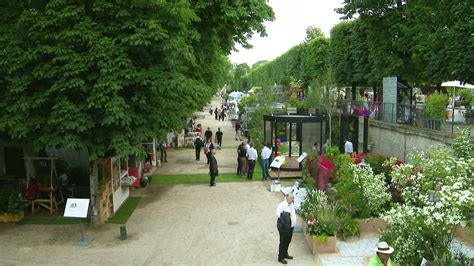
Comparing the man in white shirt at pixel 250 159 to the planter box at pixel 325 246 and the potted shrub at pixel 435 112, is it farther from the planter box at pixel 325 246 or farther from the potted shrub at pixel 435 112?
the planter box at pixel 325 246

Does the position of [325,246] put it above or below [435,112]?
below

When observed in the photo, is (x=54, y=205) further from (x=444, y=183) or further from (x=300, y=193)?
(x=444, y=183)

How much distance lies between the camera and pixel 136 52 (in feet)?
42.2

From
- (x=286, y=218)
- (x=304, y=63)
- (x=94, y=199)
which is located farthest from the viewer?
(x=304, y=63)

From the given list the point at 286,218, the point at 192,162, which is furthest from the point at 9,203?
the point at 192,162

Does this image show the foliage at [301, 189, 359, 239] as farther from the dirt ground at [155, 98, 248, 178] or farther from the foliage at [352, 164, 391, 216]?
the dirt ground at [155, 98, 248, 178]

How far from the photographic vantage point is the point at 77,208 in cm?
1241

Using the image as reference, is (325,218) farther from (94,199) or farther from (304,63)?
(304,63)

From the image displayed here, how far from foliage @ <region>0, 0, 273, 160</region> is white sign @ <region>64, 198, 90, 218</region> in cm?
142

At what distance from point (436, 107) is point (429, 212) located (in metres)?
12.5

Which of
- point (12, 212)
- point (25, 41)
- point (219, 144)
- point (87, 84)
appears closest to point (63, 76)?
point (87, 84)

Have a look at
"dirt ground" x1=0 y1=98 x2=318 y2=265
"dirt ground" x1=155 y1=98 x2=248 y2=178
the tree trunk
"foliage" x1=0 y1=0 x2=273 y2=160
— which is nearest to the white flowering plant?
"dirt ground" x1=0 y1=98 x2=318 y2=265

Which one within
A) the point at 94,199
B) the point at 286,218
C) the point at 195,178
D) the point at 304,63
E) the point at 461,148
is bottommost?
the point at 195,178

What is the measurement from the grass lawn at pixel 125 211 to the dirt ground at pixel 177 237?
221 millimetres
